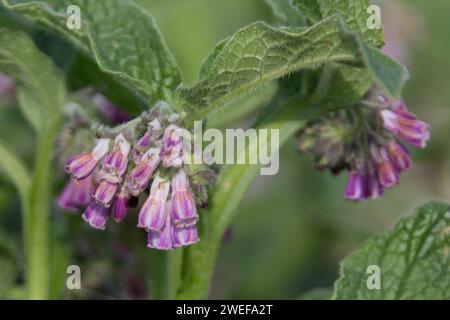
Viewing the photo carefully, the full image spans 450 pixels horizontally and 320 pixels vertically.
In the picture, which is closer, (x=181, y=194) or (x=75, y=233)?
(x=181, y=194)

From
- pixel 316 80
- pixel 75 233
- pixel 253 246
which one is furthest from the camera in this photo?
pixel 253 246

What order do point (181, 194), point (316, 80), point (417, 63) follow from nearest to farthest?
1. point (181, 194)
2. point (316, 80)
3. point (417, 63)

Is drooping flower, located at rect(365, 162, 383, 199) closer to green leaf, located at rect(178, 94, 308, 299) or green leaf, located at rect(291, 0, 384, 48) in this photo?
green leaf, located at rect(178, 94, 308, 299)

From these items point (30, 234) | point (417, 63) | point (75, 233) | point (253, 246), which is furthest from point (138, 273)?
point (417, 63)

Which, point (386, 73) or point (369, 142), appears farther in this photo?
point (369, 142)

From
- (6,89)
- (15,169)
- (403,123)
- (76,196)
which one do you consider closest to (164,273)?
(76,196)

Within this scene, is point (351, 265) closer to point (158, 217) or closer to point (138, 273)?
point (158, 217)

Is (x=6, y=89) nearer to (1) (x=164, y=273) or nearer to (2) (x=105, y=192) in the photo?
(1) (x=164, y=273)
